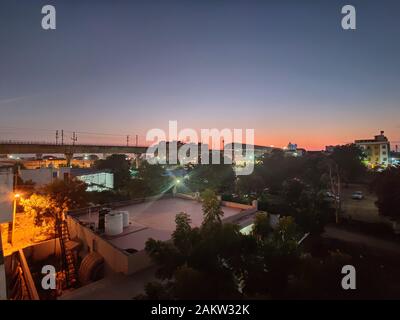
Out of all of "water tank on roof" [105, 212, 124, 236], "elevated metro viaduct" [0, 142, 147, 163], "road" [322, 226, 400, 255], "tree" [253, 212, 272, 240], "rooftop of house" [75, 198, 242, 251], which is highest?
"elevated metro viaduct" [0, 142, 147, 163]

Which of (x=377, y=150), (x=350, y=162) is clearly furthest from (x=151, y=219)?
(x=377, y=150)

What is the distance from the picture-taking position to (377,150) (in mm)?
50844

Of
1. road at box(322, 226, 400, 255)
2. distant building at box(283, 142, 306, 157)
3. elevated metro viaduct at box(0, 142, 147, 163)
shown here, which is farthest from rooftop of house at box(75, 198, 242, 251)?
distant building at box(283, 142, 306, 157)

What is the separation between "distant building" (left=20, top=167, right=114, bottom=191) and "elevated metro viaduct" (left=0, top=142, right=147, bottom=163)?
1643 centimetres

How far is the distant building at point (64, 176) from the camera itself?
22.9 m

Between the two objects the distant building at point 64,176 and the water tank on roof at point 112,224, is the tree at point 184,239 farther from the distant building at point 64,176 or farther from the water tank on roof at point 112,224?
the distant building at point 64,176

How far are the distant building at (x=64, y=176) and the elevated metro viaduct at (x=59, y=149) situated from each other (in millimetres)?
16425

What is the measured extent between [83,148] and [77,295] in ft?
148

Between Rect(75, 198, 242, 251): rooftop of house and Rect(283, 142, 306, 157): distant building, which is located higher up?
Rect(283, 142, 306, 157): distant building

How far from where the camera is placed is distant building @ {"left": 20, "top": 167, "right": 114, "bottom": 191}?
75.2 ft

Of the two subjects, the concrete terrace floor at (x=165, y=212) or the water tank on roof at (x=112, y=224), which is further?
the concrete terrace floor at (x=165, y=212)

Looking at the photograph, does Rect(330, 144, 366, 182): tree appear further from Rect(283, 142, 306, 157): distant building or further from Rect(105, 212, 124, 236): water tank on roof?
Rect(105, 212, 124, 236): water tank on roof

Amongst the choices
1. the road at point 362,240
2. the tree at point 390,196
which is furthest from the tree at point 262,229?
the tree at point 390,196

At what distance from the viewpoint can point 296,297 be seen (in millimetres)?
3801
